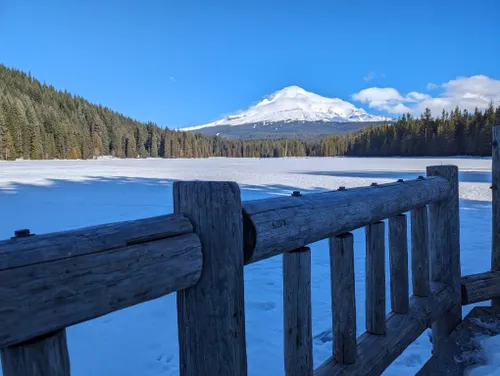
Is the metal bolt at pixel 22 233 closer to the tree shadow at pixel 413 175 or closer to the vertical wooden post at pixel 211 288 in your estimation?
the vertical wooden post at pixel 211 288

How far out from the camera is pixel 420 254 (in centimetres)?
265

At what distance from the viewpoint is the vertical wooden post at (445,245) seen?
9.48 ft

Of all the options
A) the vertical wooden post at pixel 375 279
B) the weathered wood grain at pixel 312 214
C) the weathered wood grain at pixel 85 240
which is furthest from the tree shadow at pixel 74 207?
the weathered wood grain at pixel 85 240

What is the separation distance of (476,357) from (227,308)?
213 cm

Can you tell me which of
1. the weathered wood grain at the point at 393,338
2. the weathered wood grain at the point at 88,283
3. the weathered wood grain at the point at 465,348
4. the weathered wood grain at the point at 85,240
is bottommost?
the weathered wood grain at the point at 465,348

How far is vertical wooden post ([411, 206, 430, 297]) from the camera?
104 inches

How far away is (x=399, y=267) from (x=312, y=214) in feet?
3.70

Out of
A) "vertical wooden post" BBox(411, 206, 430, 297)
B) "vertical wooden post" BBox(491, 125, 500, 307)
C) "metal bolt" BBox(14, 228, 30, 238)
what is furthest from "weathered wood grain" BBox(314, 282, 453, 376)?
"metal bolt" BBox(14, 228, 30, 238)

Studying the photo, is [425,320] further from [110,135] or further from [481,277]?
[110,135]

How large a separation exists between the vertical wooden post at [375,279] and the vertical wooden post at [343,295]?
303 mm

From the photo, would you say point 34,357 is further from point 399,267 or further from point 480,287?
point 480,287

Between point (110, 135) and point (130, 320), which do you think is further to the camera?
point (110, 135)

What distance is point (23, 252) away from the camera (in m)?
0.81

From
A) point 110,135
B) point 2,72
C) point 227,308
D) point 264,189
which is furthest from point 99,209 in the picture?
point 2,72
